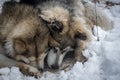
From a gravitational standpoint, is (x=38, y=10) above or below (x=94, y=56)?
above

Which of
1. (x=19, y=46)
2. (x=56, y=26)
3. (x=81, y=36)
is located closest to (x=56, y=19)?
(x=56, y=26)

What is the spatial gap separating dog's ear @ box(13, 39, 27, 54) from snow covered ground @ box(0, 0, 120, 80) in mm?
331

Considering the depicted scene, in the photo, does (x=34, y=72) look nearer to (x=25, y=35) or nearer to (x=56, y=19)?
(x=25, y=35)

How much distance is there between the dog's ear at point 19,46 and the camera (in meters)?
4.90

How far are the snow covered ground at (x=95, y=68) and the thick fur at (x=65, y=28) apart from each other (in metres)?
0.17

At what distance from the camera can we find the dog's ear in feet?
16.1

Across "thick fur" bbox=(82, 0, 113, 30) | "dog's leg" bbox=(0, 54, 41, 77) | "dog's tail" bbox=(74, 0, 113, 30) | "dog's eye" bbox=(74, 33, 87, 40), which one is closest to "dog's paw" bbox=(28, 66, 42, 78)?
"dog's leg" bbox=(0, 54, 41, 77)

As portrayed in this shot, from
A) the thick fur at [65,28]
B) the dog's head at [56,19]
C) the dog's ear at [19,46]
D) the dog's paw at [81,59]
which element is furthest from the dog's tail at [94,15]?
the dog's ear at [19,46]

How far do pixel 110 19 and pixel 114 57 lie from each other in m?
1.58

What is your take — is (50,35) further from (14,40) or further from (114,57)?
(114,57)

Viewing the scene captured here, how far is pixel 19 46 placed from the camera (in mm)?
4914

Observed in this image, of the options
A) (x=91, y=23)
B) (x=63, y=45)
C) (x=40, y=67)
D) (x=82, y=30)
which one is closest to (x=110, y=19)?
(x=91, y=23)

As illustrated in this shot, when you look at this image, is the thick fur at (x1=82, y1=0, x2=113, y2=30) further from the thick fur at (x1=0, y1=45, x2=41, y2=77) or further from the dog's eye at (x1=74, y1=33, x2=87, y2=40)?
the thick fur at (x1=0, y1=45, x2=41, y2=77)

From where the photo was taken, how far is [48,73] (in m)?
4.82
